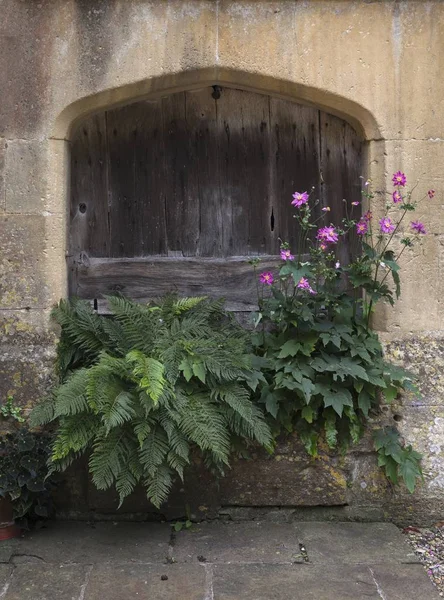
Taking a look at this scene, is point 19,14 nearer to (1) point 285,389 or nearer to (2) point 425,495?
(1) point 285,389

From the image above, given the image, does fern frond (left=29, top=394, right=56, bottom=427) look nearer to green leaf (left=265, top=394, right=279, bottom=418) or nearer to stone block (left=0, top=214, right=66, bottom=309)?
stone block (left=0, top=214, right=66, bottom=309)

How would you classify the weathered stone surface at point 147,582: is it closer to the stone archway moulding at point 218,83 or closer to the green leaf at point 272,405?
the green leaf at point 272,405

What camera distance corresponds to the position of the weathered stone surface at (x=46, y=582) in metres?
3.39

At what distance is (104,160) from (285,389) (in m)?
1.97

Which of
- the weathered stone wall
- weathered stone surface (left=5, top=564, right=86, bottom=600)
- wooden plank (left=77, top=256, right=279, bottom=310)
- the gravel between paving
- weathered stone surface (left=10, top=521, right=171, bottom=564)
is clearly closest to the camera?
weathered stone surface (left=5, top=564, right=86, bottom=600)

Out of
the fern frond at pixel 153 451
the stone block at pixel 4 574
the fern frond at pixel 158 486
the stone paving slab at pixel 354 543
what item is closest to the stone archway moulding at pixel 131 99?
the fern frond at pixel 153 451

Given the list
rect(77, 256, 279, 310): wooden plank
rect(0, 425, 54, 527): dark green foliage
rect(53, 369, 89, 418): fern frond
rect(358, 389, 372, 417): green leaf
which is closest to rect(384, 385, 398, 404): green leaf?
rect(358, 389, 372, 417): green leaf

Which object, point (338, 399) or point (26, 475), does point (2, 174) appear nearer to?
point (26, 475)

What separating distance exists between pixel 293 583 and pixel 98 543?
1.15 meters

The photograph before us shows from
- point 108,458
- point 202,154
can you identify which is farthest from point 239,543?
point 202,154

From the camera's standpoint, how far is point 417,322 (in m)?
4.40

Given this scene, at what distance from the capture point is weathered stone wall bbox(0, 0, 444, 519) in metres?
4.29

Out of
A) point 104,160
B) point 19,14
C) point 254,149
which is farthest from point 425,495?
point 19,14

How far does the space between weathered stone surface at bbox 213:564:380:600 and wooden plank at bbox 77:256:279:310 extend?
1.73 meters
